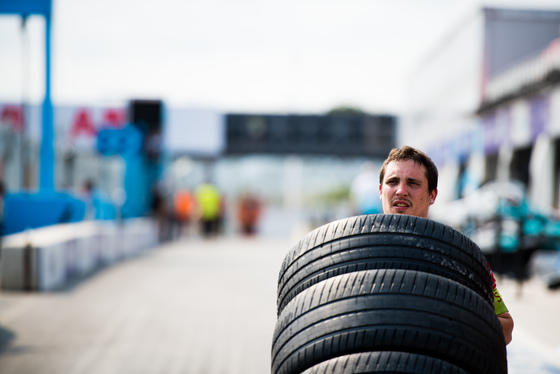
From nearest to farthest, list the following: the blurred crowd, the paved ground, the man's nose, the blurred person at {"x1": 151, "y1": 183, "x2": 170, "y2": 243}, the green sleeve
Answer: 1. the green sleeve
2. the man's nose
3. the paved ground
4. the blurred person at {"x1": 151, "y1": 183, "x2": 170, "y2": 243}
5. the blurred crowd

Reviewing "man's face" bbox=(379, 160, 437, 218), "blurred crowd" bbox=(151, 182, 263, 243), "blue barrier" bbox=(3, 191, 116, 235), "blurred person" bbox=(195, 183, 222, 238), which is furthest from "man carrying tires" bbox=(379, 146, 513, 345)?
"blurred person" bbox=(195, 183, 222, 238)

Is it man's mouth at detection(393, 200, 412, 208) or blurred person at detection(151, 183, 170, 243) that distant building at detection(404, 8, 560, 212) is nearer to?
blurred person at detection(151, 183, 170, 243)

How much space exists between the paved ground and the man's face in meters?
1.54

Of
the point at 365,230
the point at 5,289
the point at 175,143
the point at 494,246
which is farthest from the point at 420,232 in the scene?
the point at 175,143

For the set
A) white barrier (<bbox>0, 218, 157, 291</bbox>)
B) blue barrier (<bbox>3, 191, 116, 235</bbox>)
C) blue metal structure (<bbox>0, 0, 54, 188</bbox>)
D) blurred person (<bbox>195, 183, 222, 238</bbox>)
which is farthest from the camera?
blurred person (<bbox>195, 183, 222, 238</bbox>)

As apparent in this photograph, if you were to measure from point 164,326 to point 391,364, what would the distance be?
200 inches

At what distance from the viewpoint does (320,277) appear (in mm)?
2787

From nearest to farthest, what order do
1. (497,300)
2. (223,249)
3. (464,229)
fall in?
(497,300) → (464,229) → (223,249)

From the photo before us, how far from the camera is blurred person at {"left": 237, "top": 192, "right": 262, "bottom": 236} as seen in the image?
98.7ft

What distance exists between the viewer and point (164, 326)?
719cm

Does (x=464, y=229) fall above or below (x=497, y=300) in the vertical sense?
below

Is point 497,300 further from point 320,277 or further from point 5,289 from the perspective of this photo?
point 5,289

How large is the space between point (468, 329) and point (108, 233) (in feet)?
41.9

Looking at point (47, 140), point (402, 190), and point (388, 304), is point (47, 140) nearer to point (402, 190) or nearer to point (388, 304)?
point (402, 190)
